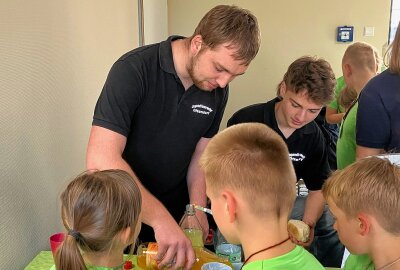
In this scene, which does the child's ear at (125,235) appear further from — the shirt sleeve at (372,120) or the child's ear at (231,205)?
the shirt sleeve at (372,120)

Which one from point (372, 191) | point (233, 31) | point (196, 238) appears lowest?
point (196, 238)

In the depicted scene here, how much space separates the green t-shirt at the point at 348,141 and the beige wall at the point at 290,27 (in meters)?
2.84

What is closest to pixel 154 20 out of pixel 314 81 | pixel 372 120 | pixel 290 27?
pixel 290 27

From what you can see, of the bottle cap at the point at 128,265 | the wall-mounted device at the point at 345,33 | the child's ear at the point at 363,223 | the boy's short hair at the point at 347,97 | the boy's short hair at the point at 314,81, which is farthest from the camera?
the wall-mounted device at the point at 345,33

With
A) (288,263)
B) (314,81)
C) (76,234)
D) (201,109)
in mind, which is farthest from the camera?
(314,81)

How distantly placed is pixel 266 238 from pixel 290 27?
154 inches

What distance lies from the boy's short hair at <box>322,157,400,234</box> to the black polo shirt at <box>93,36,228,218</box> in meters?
0.55

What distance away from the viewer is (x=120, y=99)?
1321 millimetres

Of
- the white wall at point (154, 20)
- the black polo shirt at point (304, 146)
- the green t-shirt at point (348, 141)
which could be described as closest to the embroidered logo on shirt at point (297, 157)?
the black polo shirt at point (304, 146)

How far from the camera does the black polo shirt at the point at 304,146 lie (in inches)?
70.7

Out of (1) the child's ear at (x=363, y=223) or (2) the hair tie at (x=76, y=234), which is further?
(1) the child's ear at (x=363, y=223)

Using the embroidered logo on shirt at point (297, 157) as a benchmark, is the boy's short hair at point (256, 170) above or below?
above

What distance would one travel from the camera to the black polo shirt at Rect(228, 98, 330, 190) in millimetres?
1796

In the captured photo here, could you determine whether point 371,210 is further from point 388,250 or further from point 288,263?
point 288,263
